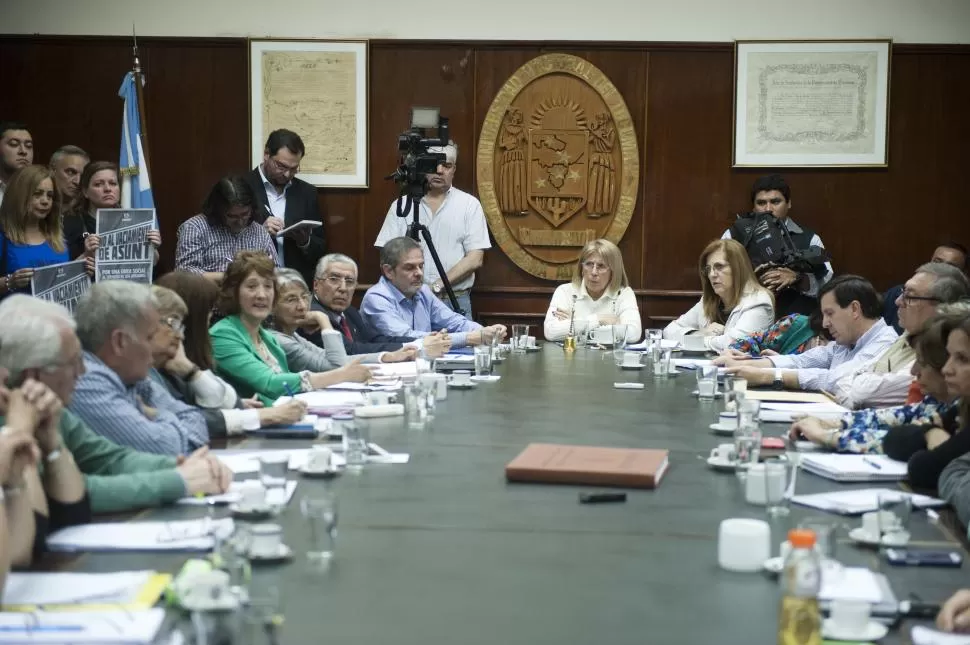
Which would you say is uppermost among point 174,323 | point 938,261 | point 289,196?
point 289,196

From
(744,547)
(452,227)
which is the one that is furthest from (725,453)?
(452,227)

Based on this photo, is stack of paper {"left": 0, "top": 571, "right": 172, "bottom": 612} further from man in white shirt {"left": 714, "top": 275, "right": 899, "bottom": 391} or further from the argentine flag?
the argentine flag

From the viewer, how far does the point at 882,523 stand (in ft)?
7.82

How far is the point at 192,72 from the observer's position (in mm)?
8070

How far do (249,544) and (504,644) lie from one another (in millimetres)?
581

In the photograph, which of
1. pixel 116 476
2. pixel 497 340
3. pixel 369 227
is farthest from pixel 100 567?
pixel 369 227

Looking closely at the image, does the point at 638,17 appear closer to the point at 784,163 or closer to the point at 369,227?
the point at 784,163

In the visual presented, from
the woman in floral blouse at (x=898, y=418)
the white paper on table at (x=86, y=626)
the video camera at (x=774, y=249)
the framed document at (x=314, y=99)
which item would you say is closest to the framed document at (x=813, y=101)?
the video camera at (x=774, y=249)

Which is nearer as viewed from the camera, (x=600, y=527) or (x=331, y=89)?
(x=600, y=527)

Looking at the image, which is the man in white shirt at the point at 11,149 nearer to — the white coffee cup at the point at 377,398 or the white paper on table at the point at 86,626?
the white coffee cup at the point at 377,398

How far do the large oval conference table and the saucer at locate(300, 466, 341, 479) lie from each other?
0.10 ft

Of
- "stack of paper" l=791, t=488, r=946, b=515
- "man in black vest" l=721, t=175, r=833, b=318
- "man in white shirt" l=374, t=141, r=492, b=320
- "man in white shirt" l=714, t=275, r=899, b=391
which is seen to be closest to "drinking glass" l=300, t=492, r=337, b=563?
"stack of paper" l=791, t=488, r=946, b=515

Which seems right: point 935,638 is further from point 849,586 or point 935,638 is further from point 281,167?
point 281,167

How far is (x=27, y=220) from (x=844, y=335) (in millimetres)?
3767
